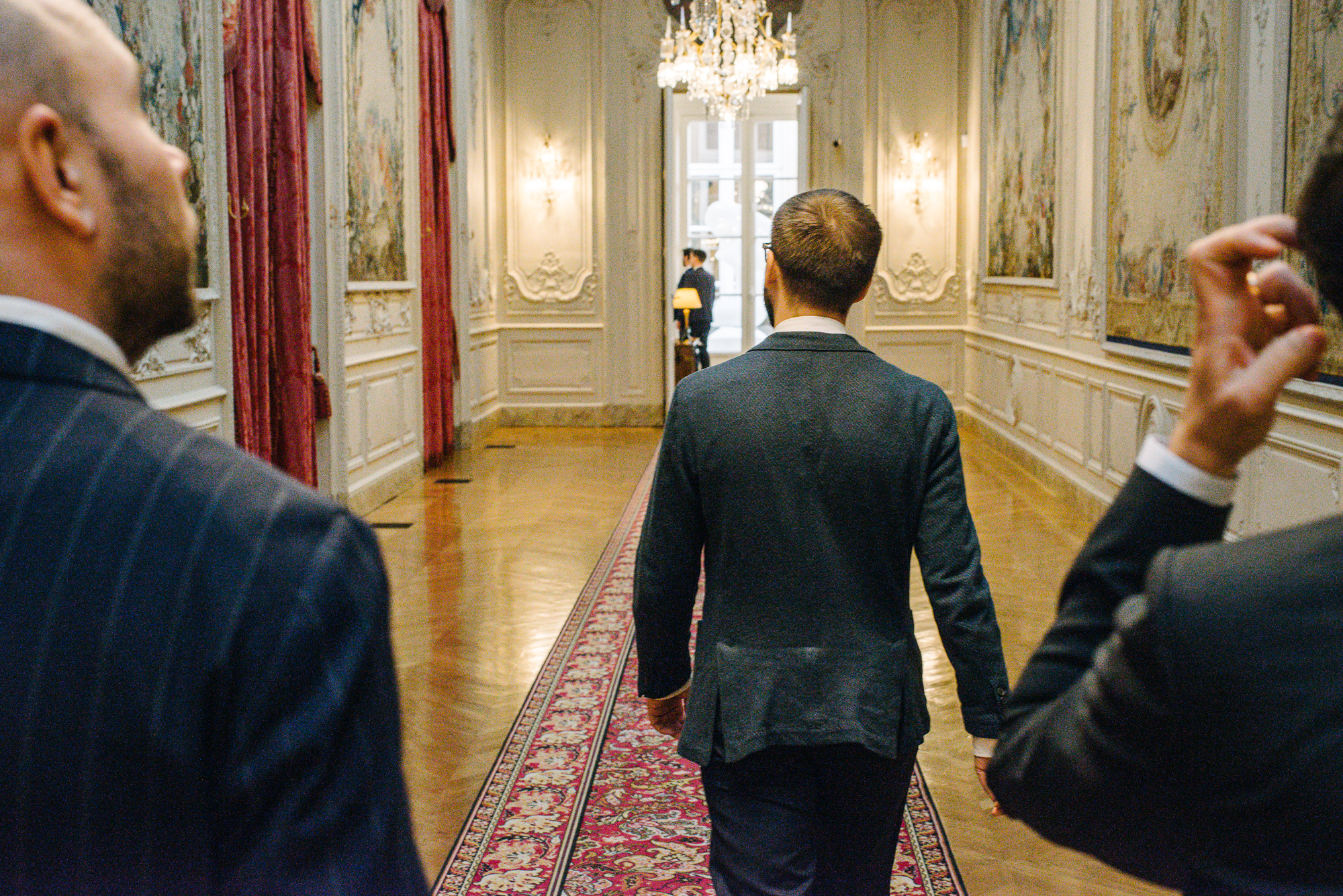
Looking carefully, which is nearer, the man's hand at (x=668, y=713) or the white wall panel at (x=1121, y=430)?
the man's hand at (x=668, y=713)

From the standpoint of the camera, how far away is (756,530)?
2.04 m

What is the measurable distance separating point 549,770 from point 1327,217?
11.7ft

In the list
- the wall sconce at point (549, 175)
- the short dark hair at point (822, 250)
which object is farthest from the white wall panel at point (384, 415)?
the short dark hair at point (822, 250)

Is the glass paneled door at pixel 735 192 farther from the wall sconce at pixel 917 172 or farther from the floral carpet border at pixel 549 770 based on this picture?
the floral carpet border at pixel 549 770

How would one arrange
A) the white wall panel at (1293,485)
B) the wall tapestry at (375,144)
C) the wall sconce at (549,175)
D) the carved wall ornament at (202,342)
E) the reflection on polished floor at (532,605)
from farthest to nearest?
the wall sconce at (549,175)
the wall tapestry at (375,144)
the carved wall ornament at (202,342)
the white wall panel at (1293,485)
the reflection on polished floor at (532,605)

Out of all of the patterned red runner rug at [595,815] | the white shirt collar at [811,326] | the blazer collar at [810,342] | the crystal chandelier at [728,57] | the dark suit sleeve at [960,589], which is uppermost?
the crystal chandelier at [728,57]

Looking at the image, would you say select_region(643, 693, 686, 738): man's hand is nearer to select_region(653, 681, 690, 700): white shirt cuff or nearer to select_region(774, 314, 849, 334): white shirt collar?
select_region(653, 681, 690, 700): white shirt cuff

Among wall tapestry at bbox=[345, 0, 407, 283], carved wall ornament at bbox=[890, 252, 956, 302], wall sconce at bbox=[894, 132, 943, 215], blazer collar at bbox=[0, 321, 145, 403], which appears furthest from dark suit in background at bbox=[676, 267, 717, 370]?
blazer collar at bbox=[0, 321, 145, 403]

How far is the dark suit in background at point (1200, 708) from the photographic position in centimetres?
77

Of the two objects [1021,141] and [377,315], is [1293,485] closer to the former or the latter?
[377,315]

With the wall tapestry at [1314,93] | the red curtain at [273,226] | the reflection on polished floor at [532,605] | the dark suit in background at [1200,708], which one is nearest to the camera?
the dark suit in background at [1200,708]

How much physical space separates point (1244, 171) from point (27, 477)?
613 cm

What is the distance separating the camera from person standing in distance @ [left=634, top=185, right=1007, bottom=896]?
6.51 ft

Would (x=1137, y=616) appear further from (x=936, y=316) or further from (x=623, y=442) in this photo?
(x=936, y=316)
